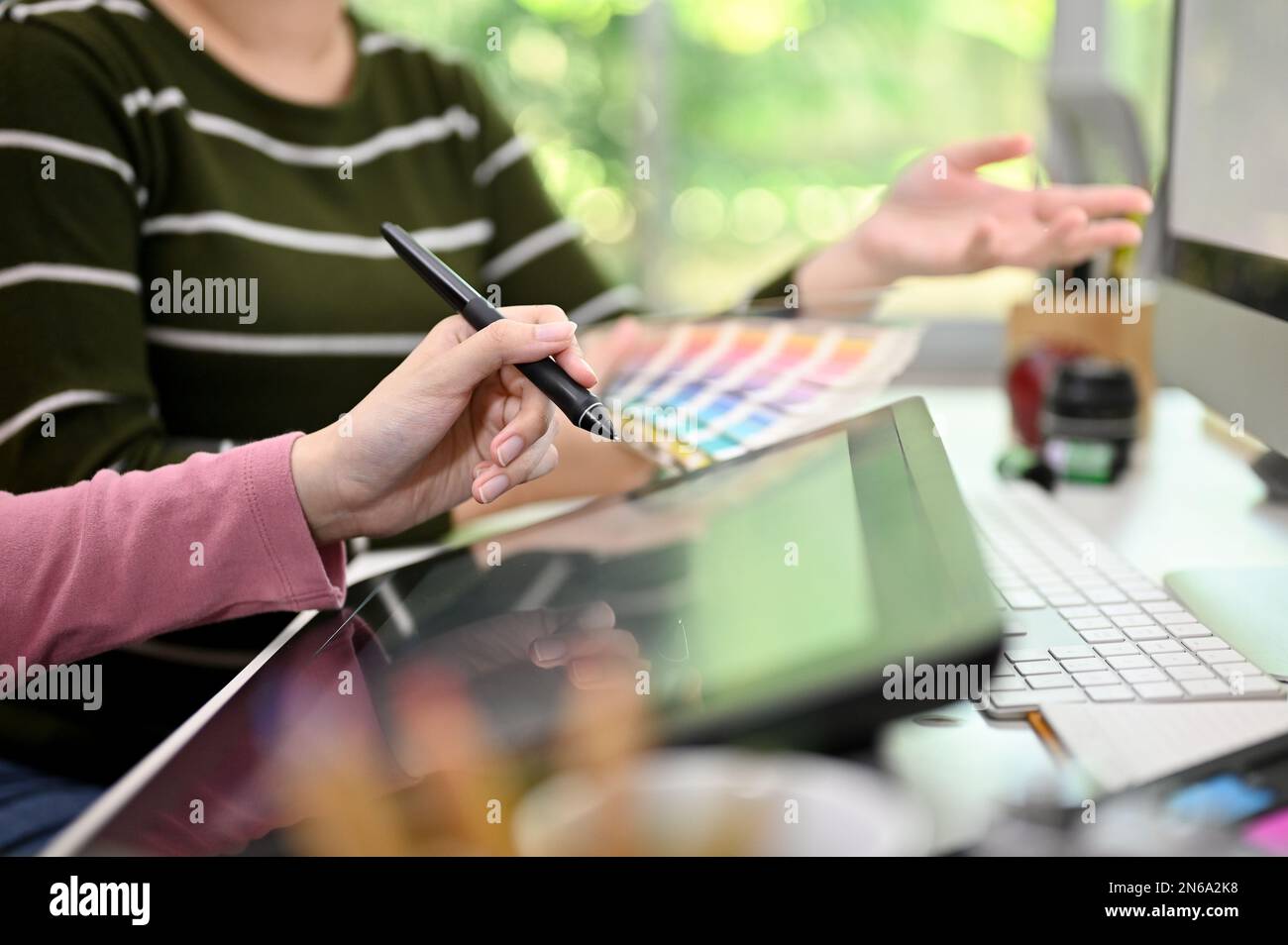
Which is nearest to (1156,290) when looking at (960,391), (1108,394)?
(1108,394)

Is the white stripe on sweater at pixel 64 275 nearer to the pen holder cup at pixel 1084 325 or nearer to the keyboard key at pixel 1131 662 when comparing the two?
the keyboard key at pixel 1131 662

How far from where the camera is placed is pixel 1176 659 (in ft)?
1.38

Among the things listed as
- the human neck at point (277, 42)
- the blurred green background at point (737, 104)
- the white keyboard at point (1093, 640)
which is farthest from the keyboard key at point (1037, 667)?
the blurred green background at point (737, 104)

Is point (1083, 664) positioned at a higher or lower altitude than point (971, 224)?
lower

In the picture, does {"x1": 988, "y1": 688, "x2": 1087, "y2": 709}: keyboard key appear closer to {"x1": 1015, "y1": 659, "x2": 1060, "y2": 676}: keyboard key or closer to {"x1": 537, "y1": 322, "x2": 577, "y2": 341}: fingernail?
{"x1": 1015, "y1": 659, "x2": 1060, "y2": 676}: keyboard key

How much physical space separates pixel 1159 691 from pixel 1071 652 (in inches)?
1.5

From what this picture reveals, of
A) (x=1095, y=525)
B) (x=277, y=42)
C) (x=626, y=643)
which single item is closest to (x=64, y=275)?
(x=277, y=42)

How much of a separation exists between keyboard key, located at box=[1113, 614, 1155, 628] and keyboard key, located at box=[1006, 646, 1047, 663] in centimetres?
5

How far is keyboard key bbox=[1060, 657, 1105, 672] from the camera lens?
1.36 ft

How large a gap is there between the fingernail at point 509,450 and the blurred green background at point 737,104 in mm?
1177

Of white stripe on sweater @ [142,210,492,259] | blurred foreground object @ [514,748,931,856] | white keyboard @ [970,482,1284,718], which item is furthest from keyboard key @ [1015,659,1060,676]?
white stripe on sweater @ [142,210,492,259]

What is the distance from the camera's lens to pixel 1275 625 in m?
0.46

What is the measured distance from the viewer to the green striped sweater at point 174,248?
1.80 ft

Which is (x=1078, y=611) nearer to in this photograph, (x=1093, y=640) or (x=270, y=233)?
(x=1093, y=640)
